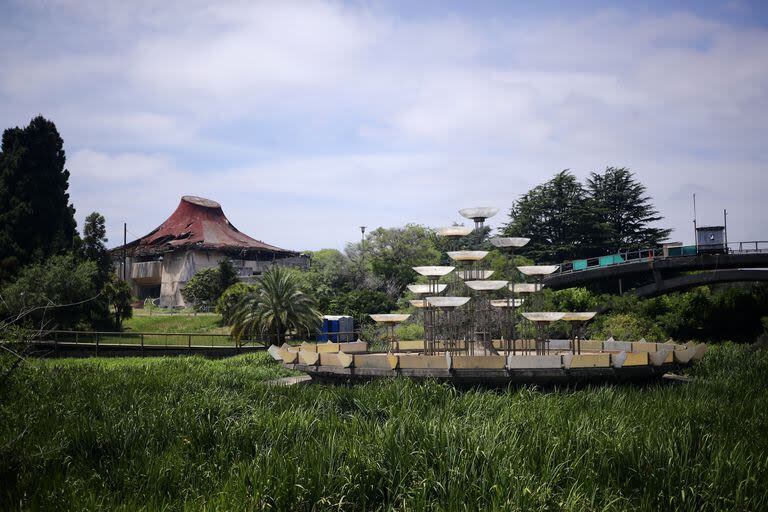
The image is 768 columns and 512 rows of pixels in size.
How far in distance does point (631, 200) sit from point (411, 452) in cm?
5196

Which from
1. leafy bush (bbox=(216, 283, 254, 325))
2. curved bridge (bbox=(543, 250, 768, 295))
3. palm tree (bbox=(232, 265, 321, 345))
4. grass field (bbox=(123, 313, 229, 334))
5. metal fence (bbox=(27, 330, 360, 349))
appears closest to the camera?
metal fence (bbox=(27, 330, 360, 349))

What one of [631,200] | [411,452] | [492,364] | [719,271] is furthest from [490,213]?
[631,200]

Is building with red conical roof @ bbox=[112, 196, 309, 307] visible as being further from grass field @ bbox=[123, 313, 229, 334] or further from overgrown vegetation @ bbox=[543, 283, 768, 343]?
overgrown vegetation @ bbox=[543, 283, 768, 343]

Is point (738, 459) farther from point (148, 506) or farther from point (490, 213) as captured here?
point (490, 213)

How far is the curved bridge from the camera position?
36406 mm

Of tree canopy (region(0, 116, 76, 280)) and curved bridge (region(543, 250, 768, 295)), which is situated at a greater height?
tree canopy (region(0, 116, 76, 280))

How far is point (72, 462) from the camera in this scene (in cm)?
1058

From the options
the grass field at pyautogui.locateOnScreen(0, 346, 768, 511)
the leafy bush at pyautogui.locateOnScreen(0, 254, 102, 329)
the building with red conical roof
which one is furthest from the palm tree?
the building with red conical roof

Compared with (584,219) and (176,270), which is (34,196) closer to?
(176,270)

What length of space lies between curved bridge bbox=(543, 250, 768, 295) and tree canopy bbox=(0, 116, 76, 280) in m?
31.6

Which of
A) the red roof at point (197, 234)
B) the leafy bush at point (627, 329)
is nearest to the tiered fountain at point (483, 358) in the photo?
the leafy bush at point (627, 329)

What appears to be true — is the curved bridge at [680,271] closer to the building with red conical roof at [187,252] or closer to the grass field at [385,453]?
the grass field at [385,453]

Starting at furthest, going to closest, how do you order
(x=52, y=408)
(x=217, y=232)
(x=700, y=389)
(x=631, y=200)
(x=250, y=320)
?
(x=217, y=232)
(x=631, y=200)
(x=250, y=320)
(x=700, y=389)
(x=52, y=408)

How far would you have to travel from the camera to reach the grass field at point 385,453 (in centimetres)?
862
